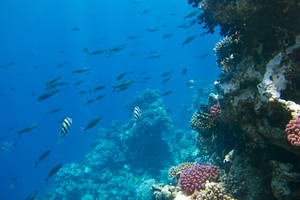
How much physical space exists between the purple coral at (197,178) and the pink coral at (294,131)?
2285 millimetres

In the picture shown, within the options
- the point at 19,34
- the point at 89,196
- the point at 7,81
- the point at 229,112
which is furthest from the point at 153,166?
the point at 7,81

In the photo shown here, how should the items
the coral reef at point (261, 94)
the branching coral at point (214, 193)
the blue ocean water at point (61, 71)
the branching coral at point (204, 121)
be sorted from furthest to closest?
1. the blue ocean water at point (61, 71)
2. the branching coral at point (204, 121)
3. the branching coral at point (214, 193)
4. the coral reef at point (261, 94)

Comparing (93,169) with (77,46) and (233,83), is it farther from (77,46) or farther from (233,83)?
(77,46)

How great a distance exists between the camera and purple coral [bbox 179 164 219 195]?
415 cm

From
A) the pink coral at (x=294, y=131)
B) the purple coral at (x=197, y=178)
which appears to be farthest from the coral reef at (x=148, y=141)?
the pink coral at (x=294, y=131)

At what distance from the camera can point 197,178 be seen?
4223 mm

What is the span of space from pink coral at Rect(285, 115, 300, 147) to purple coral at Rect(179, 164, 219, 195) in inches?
89.9

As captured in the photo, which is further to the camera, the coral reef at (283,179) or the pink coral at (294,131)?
the coral reef at (283,179)

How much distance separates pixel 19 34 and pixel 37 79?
A: 32012 mm

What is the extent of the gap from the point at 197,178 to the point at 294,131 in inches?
99.5

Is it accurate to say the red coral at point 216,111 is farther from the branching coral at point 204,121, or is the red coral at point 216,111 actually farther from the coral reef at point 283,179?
the coral reef at point 283,179

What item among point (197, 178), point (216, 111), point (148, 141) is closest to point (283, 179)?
point (197, 178)

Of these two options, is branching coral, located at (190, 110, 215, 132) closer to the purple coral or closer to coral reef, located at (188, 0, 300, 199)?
coral reef, located at (188, 0, 300, 199)

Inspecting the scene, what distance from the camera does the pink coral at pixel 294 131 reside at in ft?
6.87
